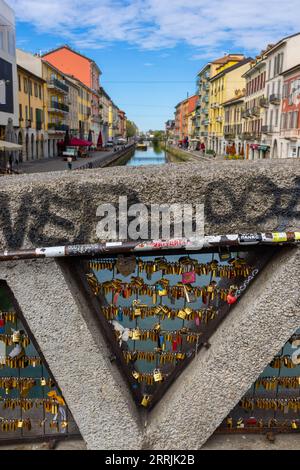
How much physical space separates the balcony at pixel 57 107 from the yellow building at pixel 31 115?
1.91 meters

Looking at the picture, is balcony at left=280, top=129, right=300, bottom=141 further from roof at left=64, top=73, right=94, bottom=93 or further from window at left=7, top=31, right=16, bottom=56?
roof at left=64, top=73, right=94, bottom=93

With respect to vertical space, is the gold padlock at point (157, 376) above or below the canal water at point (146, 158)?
below

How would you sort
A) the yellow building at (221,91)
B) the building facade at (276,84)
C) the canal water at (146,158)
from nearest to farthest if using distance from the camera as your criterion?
the building facade at (276,84)
the yellow building at (221,91)
the canal water at (146,158)

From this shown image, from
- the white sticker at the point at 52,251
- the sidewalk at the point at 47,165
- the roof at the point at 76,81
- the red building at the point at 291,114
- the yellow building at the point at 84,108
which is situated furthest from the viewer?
the yellow building at the point at 84,108

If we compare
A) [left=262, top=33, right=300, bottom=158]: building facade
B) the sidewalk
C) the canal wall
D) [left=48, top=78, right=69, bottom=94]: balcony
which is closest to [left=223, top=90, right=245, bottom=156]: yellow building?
[left=262, top=33, right=300, bottom=158]: building facade

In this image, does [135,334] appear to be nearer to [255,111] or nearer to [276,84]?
[276,84]

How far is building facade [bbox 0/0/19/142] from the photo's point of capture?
30.4 m

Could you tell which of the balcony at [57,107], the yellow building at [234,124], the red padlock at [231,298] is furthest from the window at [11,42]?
the red padlock at [231,298]

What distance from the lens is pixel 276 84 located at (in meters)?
38.5

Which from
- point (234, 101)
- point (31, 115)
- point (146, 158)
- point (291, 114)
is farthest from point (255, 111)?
point (146, 158)

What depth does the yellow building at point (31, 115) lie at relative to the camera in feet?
126

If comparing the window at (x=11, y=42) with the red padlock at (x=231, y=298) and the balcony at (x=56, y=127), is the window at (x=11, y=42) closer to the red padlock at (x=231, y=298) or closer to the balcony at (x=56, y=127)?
the balcony at (x=56, y=127)

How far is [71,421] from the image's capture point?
145 inches

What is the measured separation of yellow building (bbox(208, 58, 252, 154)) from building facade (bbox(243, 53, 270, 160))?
23.5 ft
